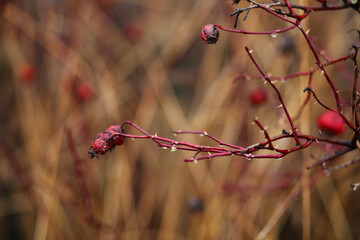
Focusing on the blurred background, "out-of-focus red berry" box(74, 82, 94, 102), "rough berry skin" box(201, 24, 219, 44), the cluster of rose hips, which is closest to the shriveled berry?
the cluster of rose hips

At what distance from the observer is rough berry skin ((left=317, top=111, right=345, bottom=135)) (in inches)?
26.0

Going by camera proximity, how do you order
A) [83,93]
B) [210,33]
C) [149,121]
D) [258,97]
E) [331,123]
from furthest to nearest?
[149,121] → [83,93] → [258,97] → [331,123] → [210,33]

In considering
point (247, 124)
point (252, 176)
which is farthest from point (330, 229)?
point (247, 124)

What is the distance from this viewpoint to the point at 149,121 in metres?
1.17

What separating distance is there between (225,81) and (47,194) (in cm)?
62

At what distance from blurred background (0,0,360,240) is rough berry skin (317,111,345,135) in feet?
0.71

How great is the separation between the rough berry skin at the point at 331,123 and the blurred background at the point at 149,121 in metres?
0.22

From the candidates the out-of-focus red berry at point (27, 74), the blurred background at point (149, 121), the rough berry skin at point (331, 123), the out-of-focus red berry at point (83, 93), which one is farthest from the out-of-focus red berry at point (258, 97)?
the out-of-focus red berry at point (27, 74)

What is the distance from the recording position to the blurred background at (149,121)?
1.00 m

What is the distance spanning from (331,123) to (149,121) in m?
0.63

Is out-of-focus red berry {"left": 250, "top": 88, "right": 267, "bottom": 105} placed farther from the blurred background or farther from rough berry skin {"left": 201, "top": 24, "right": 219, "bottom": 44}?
rough berry skin {"left": 201, "top": 24, "right": 219, "bottom": 44}

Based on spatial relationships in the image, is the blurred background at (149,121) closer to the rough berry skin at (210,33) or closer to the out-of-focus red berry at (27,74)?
the out-of-focus red berry at (27,74)

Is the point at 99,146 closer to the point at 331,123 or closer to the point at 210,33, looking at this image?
the point at 210,33

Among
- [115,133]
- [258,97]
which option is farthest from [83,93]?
[115,133]
